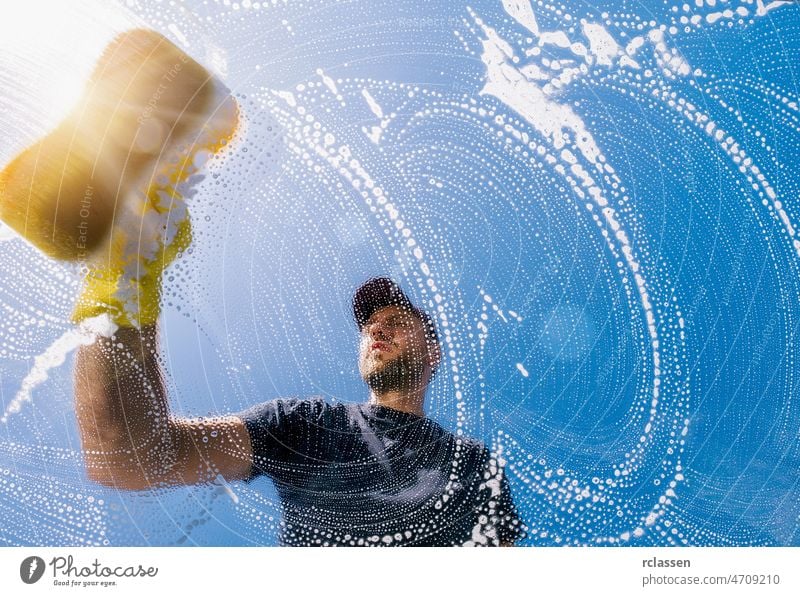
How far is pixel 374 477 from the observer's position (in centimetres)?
85

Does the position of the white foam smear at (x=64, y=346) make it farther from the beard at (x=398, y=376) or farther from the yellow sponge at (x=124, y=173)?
the beard at (x=398, y=376)

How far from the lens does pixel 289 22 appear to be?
2.77ft

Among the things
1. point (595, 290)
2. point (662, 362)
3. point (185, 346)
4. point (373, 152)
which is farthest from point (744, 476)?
point (185, 346)

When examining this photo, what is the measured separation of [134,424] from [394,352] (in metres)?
→ 0.34

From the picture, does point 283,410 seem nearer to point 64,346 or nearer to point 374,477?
point 374,477

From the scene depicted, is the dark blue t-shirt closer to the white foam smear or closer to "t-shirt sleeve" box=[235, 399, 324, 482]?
"t-shirt sleeve" box=[235, 399, 324, 482]

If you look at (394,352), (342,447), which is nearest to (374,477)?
(342,447)

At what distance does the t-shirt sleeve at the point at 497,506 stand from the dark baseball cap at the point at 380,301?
187 millimetres

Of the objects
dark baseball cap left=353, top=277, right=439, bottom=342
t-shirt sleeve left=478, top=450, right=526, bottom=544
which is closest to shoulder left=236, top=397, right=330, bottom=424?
dark baseball cap left=353, top=277, right=439, bottom=342

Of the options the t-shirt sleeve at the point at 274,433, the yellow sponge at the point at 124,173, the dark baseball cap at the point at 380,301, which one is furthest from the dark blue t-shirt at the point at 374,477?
the yellow sponge at the point at 124,173

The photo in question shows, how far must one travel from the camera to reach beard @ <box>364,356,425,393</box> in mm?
846
